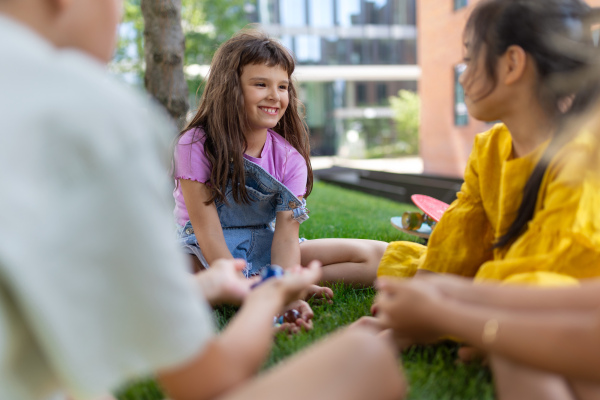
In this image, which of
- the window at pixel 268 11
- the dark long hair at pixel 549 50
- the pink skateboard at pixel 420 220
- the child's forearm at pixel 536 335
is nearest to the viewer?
the child's forearm at pixel 536 335

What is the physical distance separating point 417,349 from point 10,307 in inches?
52.1

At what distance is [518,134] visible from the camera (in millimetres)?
1714

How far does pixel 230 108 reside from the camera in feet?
8.38

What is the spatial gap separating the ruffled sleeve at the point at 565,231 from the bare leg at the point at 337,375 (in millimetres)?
560

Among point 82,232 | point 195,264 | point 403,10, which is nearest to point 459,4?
point 403,10

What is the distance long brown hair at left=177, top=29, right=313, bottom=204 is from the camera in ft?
8.20

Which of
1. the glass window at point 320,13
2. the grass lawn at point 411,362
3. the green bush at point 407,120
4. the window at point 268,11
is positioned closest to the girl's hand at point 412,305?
the grass lawn at point 411,362

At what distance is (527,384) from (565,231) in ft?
1.63

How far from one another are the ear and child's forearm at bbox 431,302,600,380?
2.41 feet

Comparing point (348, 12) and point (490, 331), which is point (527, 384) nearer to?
point (490, 331)

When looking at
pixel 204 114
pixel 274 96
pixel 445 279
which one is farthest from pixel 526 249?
pixel 204 114

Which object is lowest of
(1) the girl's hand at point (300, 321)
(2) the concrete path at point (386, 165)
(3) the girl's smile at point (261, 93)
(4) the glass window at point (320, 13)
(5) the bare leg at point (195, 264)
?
(2) the concrete path at point (386, 165)

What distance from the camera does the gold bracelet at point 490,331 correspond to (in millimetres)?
1217

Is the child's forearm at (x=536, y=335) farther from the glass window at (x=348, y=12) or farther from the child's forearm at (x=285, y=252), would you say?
the glass window at (x=348, y=12)
